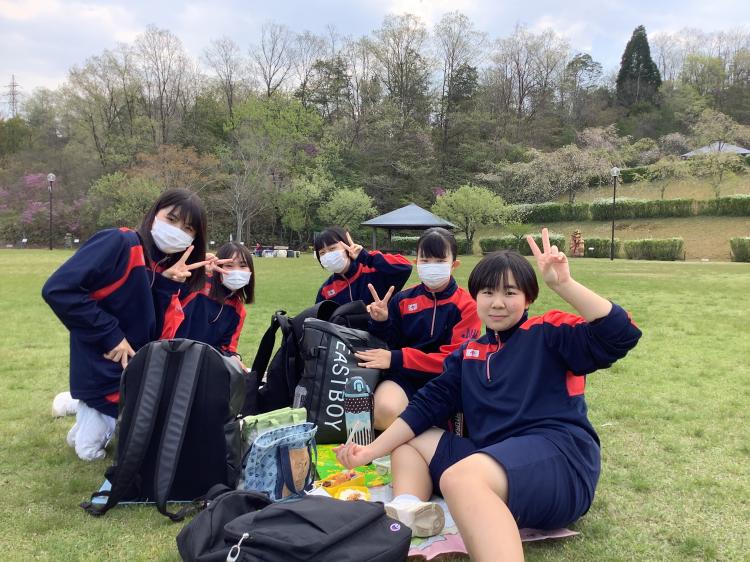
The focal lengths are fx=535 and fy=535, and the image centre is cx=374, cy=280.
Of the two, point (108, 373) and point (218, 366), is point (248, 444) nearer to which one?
point (218, 366)

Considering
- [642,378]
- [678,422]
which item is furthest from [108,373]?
[642,378]

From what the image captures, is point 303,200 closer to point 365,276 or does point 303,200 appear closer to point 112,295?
point 365,276

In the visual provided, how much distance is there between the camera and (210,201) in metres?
36.1

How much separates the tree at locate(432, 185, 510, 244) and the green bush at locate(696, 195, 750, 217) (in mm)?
12490

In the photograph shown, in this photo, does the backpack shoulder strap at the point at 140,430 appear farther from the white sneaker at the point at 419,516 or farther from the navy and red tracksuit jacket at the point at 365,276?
the navy and red tracksuit jacket at the point at 365,276

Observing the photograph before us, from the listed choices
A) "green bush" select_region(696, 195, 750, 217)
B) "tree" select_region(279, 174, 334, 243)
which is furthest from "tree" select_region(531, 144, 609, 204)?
"tree" select_region(279, 174, 334, 243)

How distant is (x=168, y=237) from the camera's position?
131 inches

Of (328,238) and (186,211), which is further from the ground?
(186,211)

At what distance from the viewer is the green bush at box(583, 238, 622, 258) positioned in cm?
2906

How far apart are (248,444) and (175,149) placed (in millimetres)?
35904

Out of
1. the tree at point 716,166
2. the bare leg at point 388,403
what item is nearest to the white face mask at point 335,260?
the bare leg at point 388,403

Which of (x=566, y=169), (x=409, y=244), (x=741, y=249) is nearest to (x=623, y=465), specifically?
(x=741, y=249)

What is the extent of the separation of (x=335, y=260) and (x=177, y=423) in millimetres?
2094

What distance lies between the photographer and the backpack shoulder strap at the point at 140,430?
2551mm
